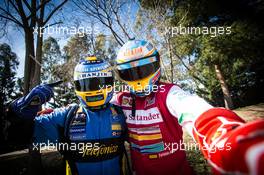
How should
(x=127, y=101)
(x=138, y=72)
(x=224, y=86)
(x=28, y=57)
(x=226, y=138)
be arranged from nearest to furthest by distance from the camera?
(x=226, y=138)
(x=138, y=72)
(x=127, y=101)
(x=28, y=57)
(x=224, y=86)

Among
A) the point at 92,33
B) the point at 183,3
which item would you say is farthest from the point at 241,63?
the point at 92,33

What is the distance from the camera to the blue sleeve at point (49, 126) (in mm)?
2617

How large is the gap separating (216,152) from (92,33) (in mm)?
10383

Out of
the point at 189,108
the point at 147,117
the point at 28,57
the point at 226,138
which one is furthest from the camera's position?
the point at 28,57

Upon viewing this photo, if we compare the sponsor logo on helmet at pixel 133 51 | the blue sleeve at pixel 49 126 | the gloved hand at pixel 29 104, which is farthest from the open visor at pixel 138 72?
the gloved hand at pixel 29 104

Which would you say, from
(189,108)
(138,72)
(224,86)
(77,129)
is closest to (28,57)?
(77,129)

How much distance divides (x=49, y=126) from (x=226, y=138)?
2186mm

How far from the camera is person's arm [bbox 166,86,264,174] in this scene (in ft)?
2.69

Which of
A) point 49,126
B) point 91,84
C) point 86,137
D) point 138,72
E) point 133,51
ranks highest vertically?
Result: point 133,51

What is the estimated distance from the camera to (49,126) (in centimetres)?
264

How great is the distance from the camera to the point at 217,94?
75.0ft

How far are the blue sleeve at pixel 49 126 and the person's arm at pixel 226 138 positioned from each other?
1624 mm

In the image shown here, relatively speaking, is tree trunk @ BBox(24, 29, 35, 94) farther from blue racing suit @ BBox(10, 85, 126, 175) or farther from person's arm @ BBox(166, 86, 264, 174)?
person's arm @ BBox(166, 86, 264, 174)

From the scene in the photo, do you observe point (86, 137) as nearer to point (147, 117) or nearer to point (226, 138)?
point (147, 117)
